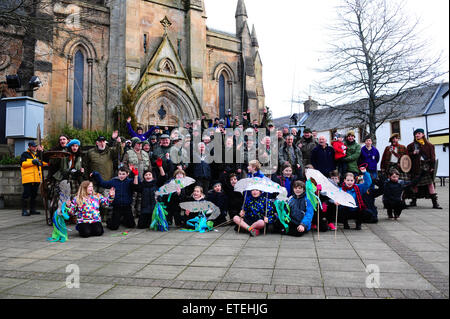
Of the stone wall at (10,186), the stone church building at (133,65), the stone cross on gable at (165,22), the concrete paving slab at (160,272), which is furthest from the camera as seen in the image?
the stone cross on gable at (165,22)

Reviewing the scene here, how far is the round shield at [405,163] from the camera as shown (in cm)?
974

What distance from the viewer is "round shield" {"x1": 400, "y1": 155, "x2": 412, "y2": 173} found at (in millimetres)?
9742

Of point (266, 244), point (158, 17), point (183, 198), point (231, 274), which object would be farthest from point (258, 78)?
point (231, 274)

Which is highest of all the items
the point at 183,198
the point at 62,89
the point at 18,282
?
the point at 62,89

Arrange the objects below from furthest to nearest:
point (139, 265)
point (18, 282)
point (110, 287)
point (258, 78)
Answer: point (258, 78) → point (139, 265) → point (18, 282) → point (110, 287)

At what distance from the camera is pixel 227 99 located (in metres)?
25.1

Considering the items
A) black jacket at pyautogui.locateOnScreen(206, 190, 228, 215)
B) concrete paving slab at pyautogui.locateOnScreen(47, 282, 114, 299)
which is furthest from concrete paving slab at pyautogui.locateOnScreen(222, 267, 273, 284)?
black jacket at pyautogui.locateOnScreen(206, 190, 228, 215)

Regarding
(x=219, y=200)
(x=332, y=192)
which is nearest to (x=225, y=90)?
(x=219, y=200)

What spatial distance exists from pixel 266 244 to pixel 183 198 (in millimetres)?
2910

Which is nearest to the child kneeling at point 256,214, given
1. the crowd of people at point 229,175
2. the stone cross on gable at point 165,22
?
the crowd of people at point 229,175

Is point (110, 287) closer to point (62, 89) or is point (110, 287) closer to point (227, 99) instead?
point (62, 89)

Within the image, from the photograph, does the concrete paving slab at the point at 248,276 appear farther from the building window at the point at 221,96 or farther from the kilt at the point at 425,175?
the building window at the point at 221,96

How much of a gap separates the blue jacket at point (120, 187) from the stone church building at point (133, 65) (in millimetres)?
11927

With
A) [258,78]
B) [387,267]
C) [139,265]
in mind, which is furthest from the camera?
[258,78]
